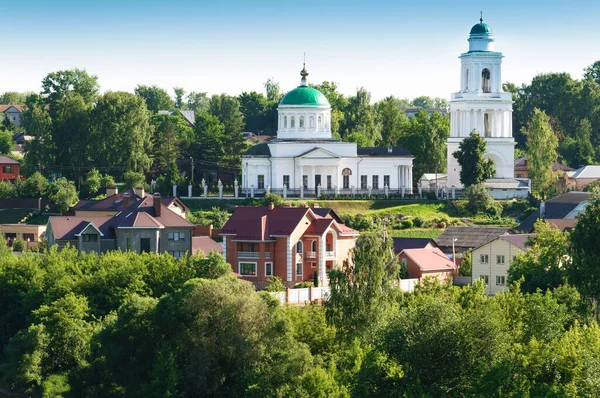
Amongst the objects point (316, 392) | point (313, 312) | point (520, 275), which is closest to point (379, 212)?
point (520, 275)

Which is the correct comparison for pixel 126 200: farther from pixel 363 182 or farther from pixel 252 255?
pixel 363 182

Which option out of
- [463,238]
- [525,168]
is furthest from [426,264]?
[525,168]

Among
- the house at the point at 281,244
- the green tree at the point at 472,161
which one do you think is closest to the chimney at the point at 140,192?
the house at the point at 281,244

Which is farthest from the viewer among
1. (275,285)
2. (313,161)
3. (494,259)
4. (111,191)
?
(313,161)

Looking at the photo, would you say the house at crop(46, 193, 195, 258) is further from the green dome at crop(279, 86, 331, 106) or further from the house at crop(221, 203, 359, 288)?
the green dome at crop(279, 86, 331, 106)

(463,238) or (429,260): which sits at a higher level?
(463,238)

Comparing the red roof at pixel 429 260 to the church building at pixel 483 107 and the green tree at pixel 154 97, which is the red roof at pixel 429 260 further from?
the green tree at pixel 154 97

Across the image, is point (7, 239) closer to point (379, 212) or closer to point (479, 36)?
point (379, 212)
